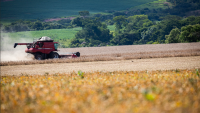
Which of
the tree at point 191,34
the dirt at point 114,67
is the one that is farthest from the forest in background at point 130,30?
the dirt at point 114,67

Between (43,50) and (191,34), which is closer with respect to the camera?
(43,50)

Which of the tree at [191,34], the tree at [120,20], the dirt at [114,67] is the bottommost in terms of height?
the dirt at [114,67]

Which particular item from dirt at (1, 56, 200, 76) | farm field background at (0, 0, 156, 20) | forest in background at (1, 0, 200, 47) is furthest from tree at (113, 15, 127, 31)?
dirt at (1, 56, 200, 76)

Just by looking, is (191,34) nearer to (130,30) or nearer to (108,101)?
(130,30)

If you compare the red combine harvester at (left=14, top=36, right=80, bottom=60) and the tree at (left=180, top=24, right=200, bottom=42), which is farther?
the tree at (left=180, top=24, right=200, bottom=42)

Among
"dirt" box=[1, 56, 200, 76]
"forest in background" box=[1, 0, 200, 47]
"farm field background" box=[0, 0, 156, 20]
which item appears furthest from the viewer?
"farm field background" box=[0, 0, 156, 20]

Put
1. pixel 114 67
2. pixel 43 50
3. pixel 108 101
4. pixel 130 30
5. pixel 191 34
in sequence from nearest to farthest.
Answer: pixel 108 101
pixel 114 67
pixel 43 50
pixel 191 34
pixel 130 30

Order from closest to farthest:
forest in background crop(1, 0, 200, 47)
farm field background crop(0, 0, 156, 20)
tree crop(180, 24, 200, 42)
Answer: tree crop(180, 24, 200, 42)
forest in background crop(1, 0, 200, 47)
farm field background crop(0, 0, 156, 20)

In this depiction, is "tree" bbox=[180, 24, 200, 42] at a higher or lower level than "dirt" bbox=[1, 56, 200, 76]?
higher

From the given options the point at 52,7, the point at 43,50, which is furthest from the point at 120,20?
the point at 43,50

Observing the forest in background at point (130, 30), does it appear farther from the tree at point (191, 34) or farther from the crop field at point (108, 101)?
the crop field at point (108, 101)

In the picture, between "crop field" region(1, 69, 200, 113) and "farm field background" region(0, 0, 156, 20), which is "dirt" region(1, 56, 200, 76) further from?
"farm field background" region(0, 0, 156, 20)

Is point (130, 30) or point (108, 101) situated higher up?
point (130, 30)

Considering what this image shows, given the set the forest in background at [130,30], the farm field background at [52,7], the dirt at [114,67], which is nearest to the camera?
the dirt at [114,67]
